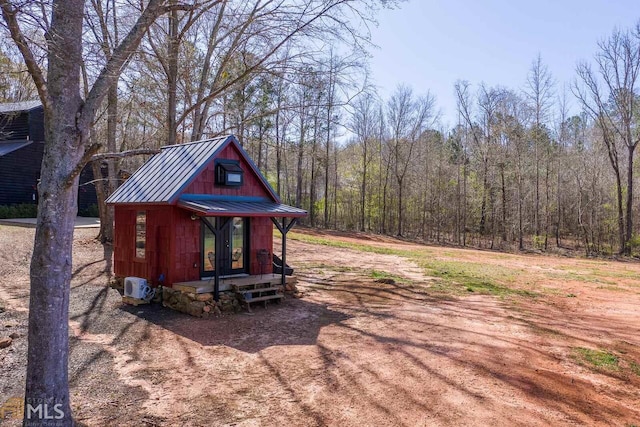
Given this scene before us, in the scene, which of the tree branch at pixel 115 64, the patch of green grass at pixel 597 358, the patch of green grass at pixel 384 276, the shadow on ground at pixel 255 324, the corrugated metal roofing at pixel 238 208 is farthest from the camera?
the patch of green grass at pixel 384 276

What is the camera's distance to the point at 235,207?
30.0 ft

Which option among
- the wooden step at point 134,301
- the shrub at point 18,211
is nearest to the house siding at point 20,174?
the shrub at point 18,211

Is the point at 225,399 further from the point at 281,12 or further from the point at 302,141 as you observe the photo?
the point at 302,141

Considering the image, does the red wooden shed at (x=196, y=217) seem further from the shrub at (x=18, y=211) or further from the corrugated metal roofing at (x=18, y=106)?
the corrugated metal roofing at (x=18, y=106)

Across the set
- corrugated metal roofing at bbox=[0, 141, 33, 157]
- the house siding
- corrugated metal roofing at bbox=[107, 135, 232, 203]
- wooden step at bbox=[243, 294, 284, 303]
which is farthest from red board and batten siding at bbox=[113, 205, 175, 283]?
the house siding

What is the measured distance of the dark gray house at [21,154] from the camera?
2285 cm

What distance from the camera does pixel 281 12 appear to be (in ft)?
34.1

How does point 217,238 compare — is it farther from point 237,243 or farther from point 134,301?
point 134,301

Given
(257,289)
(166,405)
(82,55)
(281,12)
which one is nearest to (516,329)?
(257,289)

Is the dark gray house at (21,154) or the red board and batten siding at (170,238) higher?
the dark gray house at (21,154)

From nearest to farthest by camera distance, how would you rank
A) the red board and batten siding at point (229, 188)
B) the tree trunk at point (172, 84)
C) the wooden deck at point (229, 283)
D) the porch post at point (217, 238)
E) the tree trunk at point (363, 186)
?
the porch post at point (217, 238) → the wooden deck at point (229, 283) → the red board and batten siding at point (229, 188) → the tree trunk at point (172, 84) → the tree trunk at point (363, 186)

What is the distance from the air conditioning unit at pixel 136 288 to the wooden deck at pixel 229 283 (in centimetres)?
69

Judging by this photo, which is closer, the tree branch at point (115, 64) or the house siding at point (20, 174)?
the tree branch at point (115, 64)

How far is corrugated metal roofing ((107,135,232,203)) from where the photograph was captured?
8.94 meters
